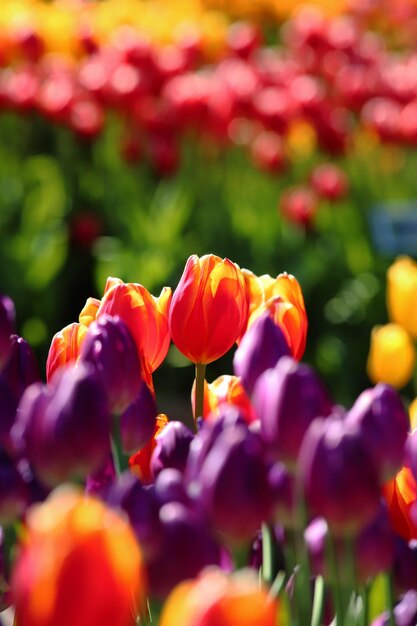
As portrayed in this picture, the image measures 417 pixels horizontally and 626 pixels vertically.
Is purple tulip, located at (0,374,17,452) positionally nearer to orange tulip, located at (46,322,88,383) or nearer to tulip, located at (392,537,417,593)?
orange tulip, located at (46,322,88,383)

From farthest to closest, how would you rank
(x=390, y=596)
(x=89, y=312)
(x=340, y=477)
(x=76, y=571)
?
(x=89, y=312) < (x=390, y=596) < (x=340, y=477) < (x=76, y=571)

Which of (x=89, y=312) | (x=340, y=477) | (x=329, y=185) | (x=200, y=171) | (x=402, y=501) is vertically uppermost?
(x=340, y=477)

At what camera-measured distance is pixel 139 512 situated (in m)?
0.62

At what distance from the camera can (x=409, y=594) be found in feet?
2.44

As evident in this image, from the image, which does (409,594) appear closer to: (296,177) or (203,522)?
(203,522)

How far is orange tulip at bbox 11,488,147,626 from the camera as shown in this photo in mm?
443

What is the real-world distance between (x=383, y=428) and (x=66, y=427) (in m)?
0.18

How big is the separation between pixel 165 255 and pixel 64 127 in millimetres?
1085

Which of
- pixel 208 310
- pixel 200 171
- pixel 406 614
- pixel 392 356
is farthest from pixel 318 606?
pixel 200 171

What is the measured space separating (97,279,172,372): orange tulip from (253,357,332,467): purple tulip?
211mm

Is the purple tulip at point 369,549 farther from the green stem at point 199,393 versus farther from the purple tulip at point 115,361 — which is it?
the green stem at point 199,393

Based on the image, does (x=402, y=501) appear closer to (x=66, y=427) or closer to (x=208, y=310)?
(x=208, y=310)

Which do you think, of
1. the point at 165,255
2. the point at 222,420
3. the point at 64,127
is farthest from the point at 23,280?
the point at 222,420

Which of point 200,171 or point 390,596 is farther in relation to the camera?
point 200,171
